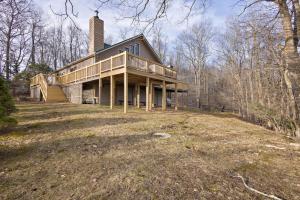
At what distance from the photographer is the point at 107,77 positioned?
43.5 ft

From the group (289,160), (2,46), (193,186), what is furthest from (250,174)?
(2,46)

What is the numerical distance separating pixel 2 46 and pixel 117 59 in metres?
20.1

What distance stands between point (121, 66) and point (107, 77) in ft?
7.73

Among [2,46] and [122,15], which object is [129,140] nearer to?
[122,15]

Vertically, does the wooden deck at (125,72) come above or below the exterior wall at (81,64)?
below

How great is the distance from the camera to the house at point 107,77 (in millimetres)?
12264

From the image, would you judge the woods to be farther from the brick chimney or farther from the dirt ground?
the dirt ground

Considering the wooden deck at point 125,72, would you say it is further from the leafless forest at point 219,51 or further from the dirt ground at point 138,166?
the dirt ground at point 138,166

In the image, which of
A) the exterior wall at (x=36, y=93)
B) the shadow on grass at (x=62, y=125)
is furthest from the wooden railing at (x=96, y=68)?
the shadow on grass at (x=62, y=125)

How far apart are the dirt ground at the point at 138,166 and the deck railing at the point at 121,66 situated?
234 inches

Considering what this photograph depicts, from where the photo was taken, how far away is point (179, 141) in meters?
5.77

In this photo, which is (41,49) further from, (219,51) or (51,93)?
(219,51)

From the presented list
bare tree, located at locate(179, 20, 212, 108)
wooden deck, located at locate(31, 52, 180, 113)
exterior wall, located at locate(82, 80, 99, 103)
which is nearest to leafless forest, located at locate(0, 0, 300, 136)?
bare tree, located at locate(179, 20, 212, 108)

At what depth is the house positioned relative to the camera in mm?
12264
